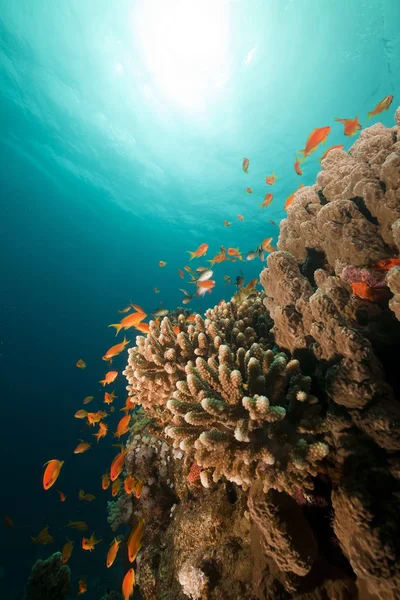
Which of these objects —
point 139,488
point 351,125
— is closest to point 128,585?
point 139,488

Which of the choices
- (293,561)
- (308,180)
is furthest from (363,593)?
(308,180)

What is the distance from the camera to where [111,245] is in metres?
59.7

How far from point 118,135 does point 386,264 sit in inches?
1228

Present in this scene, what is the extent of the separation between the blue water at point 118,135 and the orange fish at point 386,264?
19649 millimetres

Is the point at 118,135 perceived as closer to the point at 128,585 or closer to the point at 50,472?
the point at 50,472

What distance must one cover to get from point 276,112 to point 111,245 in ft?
156

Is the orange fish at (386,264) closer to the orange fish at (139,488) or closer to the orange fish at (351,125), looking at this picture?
the orange fish at (351,125)

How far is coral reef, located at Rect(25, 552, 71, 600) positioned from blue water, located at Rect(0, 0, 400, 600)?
14.0m

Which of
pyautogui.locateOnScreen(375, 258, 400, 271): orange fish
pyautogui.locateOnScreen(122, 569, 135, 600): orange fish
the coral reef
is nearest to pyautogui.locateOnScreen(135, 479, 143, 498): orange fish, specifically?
pyautogui.locateOnScreen(122, 569, 135, 600): orange fish

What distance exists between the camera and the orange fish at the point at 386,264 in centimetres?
293

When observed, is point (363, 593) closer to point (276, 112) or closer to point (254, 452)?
point (254, 452)

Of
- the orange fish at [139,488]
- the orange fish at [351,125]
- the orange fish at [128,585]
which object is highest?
the orange fish at [351,125]

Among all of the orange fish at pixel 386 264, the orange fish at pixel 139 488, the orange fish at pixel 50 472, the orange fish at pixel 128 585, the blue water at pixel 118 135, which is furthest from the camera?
the blue water at pixel 118 135

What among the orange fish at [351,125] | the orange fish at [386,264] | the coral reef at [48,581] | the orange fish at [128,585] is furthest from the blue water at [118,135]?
the orange fish at [386,264]
